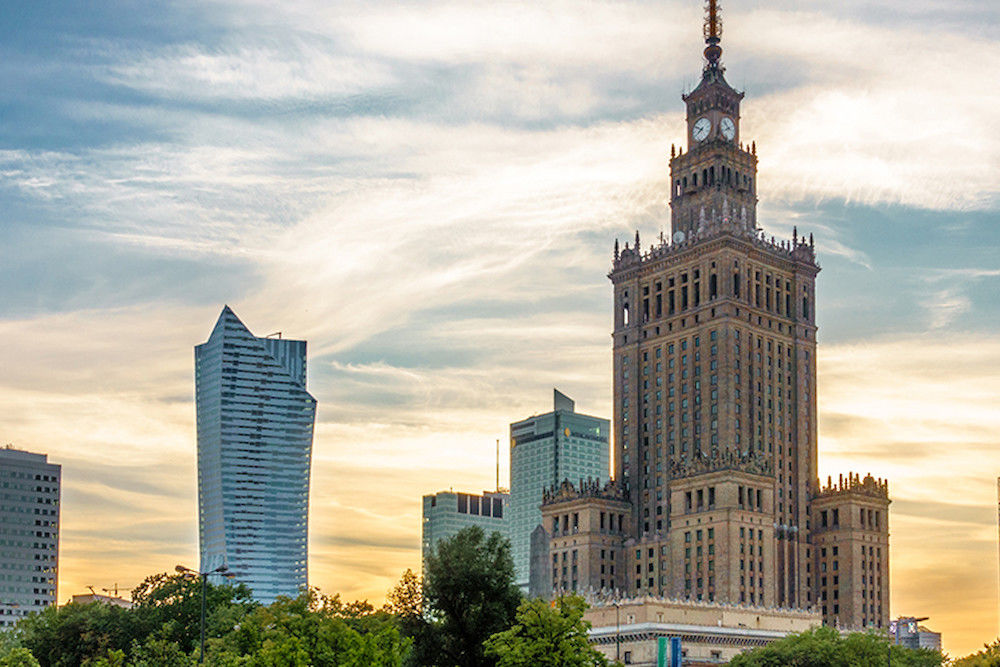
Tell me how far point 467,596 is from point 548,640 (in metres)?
25.0

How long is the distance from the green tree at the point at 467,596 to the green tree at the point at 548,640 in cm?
1842

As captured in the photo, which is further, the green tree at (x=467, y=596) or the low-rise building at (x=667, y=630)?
the low-rise building at (x=667, y=630)

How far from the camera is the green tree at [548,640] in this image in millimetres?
108438

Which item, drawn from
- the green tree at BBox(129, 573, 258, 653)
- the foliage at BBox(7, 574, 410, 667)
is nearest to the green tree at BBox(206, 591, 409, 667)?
the foliage at BBox(7, 574, 410, 667)

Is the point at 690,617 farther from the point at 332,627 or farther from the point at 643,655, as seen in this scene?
the point at 332,627

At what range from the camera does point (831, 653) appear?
16000cm

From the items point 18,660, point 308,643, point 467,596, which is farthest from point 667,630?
point 18,660

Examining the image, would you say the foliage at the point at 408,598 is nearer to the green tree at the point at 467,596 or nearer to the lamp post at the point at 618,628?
the green tree at the point at 467,596

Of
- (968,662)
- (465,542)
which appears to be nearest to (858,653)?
(968,662)

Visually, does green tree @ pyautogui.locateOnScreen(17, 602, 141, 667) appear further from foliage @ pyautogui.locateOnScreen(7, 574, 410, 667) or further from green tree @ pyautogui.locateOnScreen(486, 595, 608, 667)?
green tree @ pyautogui.locateOnScreen(486, 595, 608, 667)

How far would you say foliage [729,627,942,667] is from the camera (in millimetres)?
158625

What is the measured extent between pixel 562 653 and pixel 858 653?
64344 mm

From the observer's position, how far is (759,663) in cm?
16450

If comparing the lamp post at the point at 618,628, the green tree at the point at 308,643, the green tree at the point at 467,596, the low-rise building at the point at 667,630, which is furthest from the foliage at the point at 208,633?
the low-rise building at the point at 667,630
